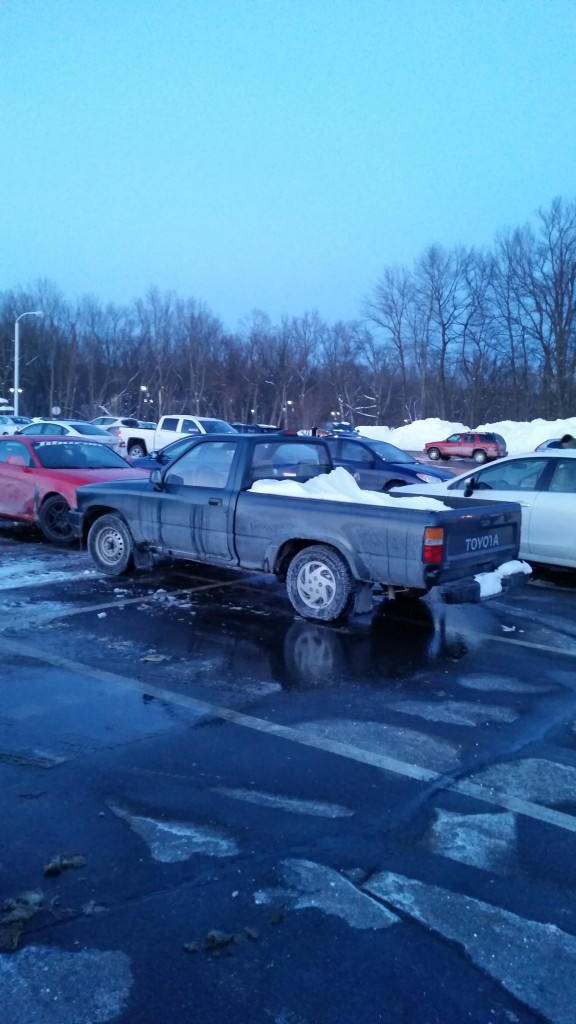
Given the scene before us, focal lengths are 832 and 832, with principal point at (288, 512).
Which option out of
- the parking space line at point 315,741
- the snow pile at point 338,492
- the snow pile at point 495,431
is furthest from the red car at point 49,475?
the snow pile at point 495,431

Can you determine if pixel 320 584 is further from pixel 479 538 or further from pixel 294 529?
pixel 479 538

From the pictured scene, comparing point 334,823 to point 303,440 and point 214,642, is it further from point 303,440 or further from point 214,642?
point 303,440

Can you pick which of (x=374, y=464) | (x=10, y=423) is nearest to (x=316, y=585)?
(x=374, y=464)

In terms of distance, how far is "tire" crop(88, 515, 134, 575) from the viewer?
9.42m

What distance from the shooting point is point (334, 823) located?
12.9ft

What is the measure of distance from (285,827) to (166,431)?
86.9ft

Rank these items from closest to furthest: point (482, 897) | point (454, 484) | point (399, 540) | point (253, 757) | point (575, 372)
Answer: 1. point (482, 897)
2. point (253, 757)
3. point (399, 540)
4. point (454, 484)
5. point (575, 372)

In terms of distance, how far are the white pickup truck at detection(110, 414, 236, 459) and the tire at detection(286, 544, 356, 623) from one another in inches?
733

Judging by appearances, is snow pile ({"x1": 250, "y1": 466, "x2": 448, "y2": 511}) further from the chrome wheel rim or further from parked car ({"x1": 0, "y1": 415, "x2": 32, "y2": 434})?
parked car ({"x1": 0, "y1": 415, "x2": 32, "y2": 434})

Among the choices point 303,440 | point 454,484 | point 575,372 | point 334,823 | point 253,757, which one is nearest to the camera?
point 334,823

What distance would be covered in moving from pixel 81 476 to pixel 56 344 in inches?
3027

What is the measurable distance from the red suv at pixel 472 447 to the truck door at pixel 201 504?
39.6 meters

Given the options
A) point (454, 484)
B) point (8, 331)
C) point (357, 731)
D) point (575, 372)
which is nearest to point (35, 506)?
point (454, 484)

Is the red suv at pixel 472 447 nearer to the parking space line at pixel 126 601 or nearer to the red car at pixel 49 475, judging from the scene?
the red car at pixel 49 475
